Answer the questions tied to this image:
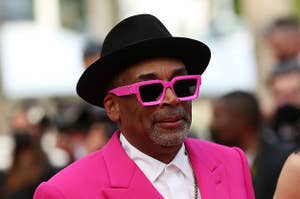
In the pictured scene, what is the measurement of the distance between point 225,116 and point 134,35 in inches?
130

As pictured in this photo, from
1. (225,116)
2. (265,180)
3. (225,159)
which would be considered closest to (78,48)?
(225,116)

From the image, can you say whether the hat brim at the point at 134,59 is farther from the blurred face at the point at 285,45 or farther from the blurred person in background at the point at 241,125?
the blurred face at the point at 285,45

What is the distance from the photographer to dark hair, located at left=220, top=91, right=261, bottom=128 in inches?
308

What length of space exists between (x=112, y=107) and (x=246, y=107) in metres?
3.21

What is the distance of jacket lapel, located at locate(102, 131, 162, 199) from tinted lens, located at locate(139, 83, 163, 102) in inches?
11.7

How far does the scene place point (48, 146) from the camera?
1262 centimetres

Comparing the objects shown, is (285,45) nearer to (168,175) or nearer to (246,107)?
(246,107)

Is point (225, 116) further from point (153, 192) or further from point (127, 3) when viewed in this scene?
point (127, 3)

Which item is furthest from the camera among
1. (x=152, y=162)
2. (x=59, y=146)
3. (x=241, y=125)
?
(x=59, y=146)

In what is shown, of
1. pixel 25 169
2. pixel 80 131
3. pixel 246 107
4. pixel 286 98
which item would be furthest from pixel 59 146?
pixel 246 107

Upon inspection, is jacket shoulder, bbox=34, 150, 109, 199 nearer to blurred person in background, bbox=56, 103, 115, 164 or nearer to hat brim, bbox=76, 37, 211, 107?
hat brim, bbox=76, 37, 211, 107

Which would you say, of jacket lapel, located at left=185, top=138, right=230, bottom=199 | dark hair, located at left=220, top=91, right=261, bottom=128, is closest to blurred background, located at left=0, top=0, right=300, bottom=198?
dark hair, located at left=220, top=91, right=261, bottom=128

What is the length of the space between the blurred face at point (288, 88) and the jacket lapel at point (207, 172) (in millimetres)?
3995

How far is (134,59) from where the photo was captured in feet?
15.0
